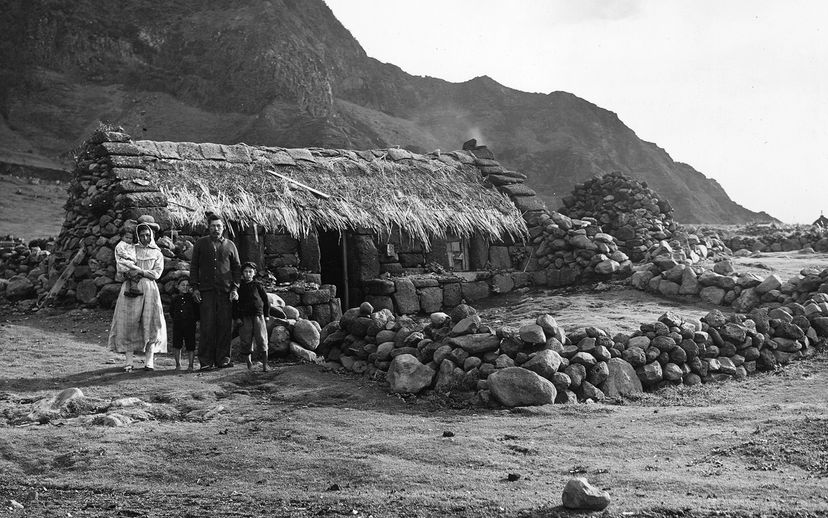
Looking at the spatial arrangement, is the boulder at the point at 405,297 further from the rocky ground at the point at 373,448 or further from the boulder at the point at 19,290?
the boulder at the point at 19,290

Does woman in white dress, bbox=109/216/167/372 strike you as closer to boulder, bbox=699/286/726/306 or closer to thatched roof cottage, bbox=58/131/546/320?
thatched roof cottage, bbox=58/131/546/320

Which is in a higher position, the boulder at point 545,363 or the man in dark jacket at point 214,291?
the man in dark jacket at point 214,291

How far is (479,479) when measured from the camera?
566 centimetres

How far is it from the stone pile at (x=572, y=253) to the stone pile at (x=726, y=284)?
0.67 metres

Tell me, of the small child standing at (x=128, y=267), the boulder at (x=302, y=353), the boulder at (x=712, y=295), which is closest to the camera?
the small child standing at (x=128, y=267)

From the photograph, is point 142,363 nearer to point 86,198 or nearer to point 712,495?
point 86,198

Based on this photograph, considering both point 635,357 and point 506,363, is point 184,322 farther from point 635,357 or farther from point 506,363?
point 635,357

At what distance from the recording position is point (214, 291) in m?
10.0

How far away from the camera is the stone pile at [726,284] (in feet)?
38.4

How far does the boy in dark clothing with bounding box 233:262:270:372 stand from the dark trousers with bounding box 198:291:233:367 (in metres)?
0.16

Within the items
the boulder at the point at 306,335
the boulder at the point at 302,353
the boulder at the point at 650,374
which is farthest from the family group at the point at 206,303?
the boulder at the point at 650,374

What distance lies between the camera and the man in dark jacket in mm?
9984

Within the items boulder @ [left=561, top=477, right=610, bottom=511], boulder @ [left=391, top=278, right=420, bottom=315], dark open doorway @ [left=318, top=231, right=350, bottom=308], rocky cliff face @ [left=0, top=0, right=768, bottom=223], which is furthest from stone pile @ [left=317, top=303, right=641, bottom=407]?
rocky cliff face @ [left=0, top=0, right=768, bottom=223]

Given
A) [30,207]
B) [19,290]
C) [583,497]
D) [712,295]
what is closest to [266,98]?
[30,207]
